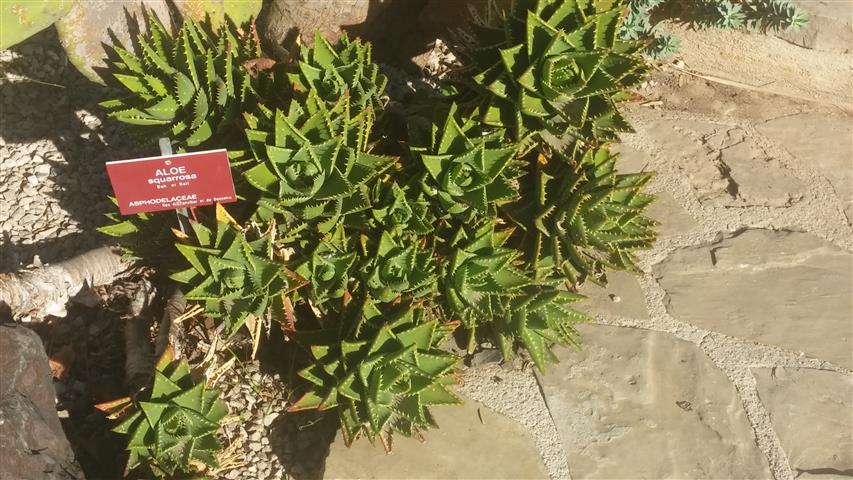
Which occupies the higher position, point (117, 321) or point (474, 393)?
point (117, 321)

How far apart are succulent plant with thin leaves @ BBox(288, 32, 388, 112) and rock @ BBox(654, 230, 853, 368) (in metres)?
1.34

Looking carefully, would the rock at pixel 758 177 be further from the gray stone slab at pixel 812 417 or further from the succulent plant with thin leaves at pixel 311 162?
the succulent plant with thin leaves at pixel 311 162

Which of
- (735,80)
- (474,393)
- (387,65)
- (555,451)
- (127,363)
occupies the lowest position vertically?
(555,451)

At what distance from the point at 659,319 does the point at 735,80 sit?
1425mm

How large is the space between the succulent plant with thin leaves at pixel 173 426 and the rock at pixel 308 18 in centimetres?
129

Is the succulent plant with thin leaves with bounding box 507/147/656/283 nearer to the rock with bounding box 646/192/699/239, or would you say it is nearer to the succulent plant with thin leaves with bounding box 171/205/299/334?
the rock with bounding box 646/192/699/239

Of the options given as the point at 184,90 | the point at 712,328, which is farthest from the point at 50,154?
the point at 712,328

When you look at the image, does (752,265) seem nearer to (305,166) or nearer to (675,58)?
(675,58)

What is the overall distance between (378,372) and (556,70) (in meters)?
1.02

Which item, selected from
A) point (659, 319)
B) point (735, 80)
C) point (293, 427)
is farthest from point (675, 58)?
point (293, 427)

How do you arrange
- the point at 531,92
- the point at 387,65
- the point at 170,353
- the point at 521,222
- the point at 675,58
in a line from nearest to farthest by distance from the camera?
1. the point at 170,353
2. the point at 531,92
3. the point at 521,222
4. the point at 387,65
5. the point at 675,58

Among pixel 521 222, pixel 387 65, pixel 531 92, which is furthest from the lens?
pixel 387 65

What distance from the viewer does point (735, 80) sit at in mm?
3578

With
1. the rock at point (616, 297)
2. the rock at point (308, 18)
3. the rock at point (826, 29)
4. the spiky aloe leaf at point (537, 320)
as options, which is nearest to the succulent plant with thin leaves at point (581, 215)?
the spiky aloe leaf at point (537, 320)
